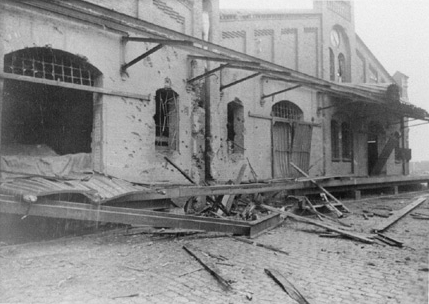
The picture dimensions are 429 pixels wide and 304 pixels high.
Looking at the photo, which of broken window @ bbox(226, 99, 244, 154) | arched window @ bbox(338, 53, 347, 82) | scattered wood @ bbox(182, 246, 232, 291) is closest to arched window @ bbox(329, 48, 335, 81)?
arched window @ bbox(338, 53, 347, 82)

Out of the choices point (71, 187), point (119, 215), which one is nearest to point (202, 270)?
point (119, 215)

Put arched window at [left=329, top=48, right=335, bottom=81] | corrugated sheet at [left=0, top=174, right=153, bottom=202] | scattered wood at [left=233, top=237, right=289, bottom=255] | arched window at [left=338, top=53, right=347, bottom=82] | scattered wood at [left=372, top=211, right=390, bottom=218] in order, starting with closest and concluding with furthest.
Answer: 1. corrugated sheet at [left=0, top=174, right=153, bottom=202]
2. scattered wood at [left=233, top=237, right=289, bottom=255]
3. scattered wood at [left=372, top=211, right=390, bottom=218]
4. arched window at [left=329, top=48, right=335, bottom=81]
5. arched window at [left=338, top=53, right=347, bottom=82]

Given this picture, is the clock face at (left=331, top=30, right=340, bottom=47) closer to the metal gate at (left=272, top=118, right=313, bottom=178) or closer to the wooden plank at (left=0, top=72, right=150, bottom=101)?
the metal gate at (left=272, top=118, right=313, bottom=178)

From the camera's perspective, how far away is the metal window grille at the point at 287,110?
12.9m

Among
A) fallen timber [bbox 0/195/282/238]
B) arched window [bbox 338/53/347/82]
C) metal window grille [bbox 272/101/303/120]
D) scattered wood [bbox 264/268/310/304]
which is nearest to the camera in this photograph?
scattered wood [bbox 264/268/310/304]

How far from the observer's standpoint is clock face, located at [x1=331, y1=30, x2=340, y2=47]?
15625 mm

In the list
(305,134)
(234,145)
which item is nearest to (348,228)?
(234,145)

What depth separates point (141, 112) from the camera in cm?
870

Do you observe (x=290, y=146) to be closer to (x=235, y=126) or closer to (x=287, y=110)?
(x=287, y=110)

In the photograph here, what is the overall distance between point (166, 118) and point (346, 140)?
10.2 metres

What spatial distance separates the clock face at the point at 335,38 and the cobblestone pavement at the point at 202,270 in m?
11.7

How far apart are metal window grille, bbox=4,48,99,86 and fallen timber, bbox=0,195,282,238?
367cm

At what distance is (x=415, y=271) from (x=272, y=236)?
102 inches

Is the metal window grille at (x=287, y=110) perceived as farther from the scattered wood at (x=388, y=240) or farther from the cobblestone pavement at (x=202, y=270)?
the cobblestone pavement at (x=202, y=270)
